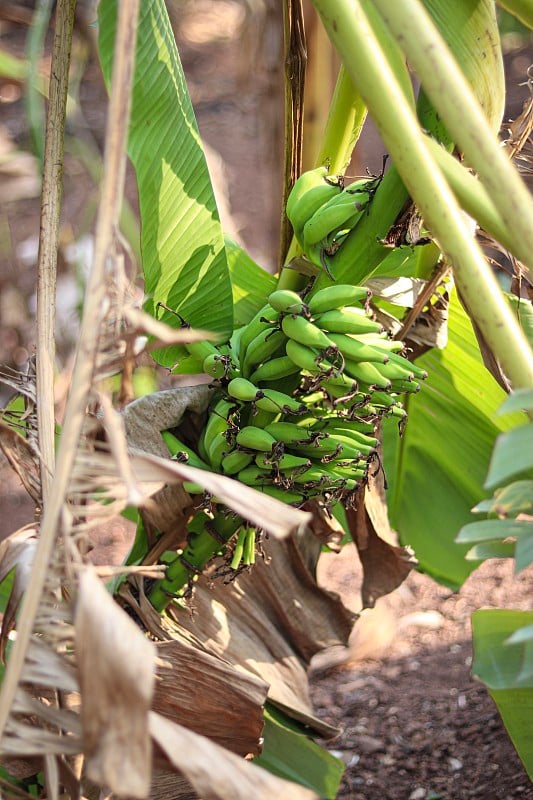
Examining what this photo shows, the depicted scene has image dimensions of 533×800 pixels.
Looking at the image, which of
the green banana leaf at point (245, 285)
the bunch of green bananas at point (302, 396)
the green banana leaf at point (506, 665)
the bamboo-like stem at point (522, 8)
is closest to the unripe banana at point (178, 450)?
the bunch of green bananas at point (302, 396)

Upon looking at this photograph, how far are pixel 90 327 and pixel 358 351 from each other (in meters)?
0.32

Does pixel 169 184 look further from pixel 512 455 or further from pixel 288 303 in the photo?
pixel 512 455

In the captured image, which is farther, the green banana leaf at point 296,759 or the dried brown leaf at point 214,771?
the green banana leaf at point 296,759

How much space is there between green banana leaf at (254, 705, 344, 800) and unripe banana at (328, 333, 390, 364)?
584 mm

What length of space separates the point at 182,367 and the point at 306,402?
19cm

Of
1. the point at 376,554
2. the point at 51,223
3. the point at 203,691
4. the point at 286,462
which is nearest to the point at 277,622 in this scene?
the point at 376,554

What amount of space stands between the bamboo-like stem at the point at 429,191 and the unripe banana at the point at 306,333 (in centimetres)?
18

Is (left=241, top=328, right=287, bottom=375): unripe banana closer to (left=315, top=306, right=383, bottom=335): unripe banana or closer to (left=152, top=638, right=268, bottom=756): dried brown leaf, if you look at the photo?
(left=315, top=306, right=383, bottom=335): unripe banana

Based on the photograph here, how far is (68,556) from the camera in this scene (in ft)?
1.32

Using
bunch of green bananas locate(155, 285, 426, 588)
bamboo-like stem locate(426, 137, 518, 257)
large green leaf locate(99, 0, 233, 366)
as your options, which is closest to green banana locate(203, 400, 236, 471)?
bunch of green bananas locate(155, 285, 426, 588)

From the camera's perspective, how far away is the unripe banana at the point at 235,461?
2.51 feet

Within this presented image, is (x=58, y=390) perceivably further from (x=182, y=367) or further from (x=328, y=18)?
(x=328, y=18)

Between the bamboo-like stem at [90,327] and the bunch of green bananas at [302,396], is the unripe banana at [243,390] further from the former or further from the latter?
the bamboo-like stem at [90,327]

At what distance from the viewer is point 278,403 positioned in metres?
0.71
